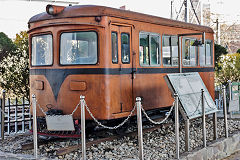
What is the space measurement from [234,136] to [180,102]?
2375 mm

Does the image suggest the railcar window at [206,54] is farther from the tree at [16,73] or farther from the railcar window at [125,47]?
the tree at [16,73]

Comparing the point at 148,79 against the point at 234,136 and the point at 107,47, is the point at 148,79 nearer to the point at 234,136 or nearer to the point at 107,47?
the point at 107,47

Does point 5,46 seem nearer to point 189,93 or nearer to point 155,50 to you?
point 155,50

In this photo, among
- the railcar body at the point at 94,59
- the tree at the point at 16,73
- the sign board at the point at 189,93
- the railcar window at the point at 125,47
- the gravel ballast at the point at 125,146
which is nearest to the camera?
the gravel ballast at the point at 125,146

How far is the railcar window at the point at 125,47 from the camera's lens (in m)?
8.13

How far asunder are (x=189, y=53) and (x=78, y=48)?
4351 mm

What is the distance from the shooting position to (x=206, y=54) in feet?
39.0

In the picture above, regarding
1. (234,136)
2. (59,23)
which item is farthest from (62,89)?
(234,136)

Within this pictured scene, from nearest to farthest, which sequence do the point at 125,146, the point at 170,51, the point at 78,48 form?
the point at 125,146
the point at 78,48
the point at 170,51

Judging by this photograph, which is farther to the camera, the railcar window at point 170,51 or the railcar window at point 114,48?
the railcar window at point 170,51

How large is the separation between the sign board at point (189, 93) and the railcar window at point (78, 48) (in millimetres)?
1791

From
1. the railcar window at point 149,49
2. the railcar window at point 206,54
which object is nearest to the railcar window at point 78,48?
the railcar window at point 149,49

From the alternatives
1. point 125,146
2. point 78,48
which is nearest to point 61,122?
point 125,146

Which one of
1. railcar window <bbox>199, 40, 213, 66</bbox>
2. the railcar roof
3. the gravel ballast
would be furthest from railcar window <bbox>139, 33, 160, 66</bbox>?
railcar window <bbox>199, 40, 213, 66</bbox>
